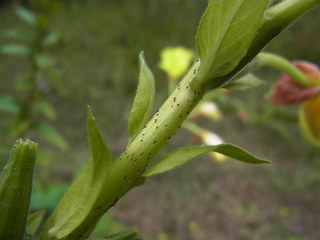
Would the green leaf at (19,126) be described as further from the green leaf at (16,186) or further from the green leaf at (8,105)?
the green leaf at (16,186)

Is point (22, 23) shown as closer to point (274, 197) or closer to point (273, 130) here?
point (273, 130)

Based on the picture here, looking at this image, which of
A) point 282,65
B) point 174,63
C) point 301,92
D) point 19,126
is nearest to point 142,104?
point 282,65

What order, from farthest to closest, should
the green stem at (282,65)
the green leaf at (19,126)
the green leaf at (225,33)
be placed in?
the green leaf at (19,126) → the green stem at (282,65) → the green leaf at (225,33)

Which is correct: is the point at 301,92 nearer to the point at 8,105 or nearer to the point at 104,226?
the point at 104,226

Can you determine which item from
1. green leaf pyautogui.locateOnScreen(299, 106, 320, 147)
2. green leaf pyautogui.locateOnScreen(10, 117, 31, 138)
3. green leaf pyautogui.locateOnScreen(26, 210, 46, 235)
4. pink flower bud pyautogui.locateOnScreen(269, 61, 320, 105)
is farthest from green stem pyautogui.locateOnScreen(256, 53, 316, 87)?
green leaf pyautogui.locateOnScreen(10, 117, 31, 138)

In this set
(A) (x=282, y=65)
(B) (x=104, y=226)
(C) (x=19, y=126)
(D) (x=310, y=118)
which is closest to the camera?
(A) (x=282, y=65)

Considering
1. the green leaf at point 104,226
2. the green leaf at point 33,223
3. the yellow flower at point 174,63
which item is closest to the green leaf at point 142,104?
the green leaf at point 33,223
